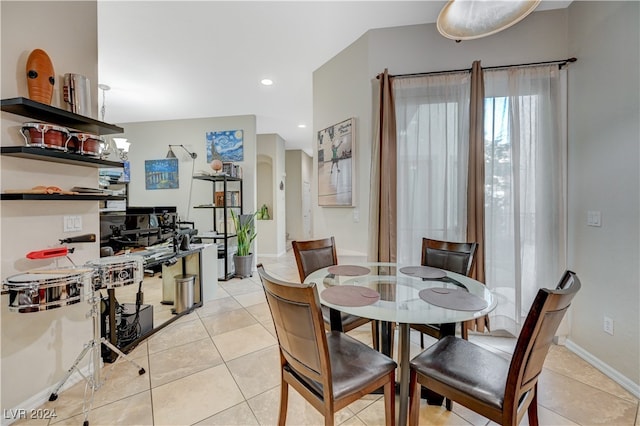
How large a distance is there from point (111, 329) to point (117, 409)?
27.2 inches

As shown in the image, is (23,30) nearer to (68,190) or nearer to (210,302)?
(68,190)

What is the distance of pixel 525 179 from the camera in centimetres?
235

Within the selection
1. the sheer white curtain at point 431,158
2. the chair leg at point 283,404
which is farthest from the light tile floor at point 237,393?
the sheer white curtain at point 431,158

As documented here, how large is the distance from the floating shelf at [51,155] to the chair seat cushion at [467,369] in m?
2.36

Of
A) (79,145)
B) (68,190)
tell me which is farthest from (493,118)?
A: (68,190)

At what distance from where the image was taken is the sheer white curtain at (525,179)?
231 cm

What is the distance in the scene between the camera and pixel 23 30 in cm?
160

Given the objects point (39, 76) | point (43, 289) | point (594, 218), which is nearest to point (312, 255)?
point (43, 289)

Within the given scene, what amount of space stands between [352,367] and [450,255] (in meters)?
1.30

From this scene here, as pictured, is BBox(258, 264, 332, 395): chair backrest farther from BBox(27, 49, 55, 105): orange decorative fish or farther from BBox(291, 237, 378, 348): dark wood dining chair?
BBox(27, 49, 55, 105): orange decorative fish

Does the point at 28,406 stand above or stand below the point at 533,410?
below

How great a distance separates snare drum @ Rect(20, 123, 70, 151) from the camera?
5.16 feet

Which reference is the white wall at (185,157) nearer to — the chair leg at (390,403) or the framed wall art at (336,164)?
the framed wall art at (336,164)

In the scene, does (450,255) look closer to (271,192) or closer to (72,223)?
(72,223)
